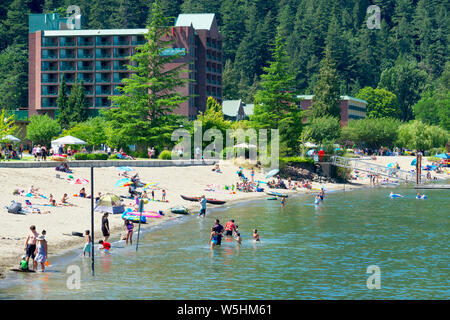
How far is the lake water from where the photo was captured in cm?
3347

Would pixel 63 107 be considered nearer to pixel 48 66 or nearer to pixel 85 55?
pixel 85 55

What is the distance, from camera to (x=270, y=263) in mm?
40812

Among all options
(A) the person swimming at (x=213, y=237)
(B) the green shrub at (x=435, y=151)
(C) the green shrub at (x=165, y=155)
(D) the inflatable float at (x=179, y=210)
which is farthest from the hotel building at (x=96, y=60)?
(A) the person swimming at (x=213, y=237)

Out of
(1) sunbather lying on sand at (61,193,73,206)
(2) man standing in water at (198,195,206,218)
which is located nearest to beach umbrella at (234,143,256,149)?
(2) man standing in water at (198,195,206,218)

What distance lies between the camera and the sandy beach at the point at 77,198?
41.9 meters

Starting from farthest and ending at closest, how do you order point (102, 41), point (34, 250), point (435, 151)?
point (435, 151), point (102, 41), point (34, 250)

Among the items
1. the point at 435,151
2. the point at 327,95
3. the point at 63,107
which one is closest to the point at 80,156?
the point at 63,107

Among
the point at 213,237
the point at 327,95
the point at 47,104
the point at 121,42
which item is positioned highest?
the point at 121,42

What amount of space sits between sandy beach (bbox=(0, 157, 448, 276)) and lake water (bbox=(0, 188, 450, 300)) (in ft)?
9.56

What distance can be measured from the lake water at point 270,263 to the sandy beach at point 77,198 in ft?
9.56

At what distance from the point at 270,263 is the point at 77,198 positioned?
2214cm

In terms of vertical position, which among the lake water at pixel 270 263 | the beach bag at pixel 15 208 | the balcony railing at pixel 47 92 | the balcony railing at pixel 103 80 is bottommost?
the lake water at pixel 270 263

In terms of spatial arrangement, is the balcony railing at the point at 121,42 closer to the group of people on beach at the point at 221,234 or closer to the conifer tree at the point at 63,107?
the conifer tree at the point at 63,107
